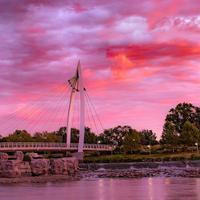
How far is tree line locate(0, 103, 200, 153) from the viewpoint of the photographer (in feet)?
429

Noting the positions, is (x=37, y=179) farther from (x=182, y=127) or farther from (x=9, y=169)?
(x=182, y=127)

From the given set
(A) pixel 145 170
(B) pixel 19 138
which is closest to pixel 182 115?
(B) pixel 19 138

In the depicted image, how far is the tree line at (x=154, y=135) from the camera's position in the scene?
131 metres

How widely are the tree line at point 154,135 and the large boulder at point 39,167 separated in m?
55.3

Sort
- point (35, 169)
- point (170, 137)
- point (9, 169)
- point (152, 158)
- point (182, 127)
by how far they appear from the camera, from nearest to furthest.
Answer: point (9, 169), point (35, 169), point (152, 158), point (170, 137), point (182, 127)

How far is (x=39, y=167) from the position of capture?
80812 mm

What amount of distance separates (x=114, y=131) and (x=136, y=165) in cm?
9720

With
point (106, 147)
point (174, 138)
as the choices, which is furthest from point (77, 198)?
point (106, 147)

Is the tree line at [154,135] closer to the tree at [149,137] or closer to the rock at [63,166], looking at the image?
the tree at [149,137]

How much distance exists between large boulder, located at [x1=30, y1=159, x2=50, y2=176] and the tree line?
5525cm

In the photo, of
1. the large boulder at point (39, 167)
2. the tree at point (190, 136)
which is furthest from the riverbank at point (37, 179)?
the tree at point (190, 136)

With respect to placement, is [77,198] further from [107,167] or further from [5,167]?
[107,167]

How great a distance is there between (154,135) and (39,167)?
117267 millimetres

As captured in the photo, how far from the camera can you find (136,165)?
10206 centimetres
